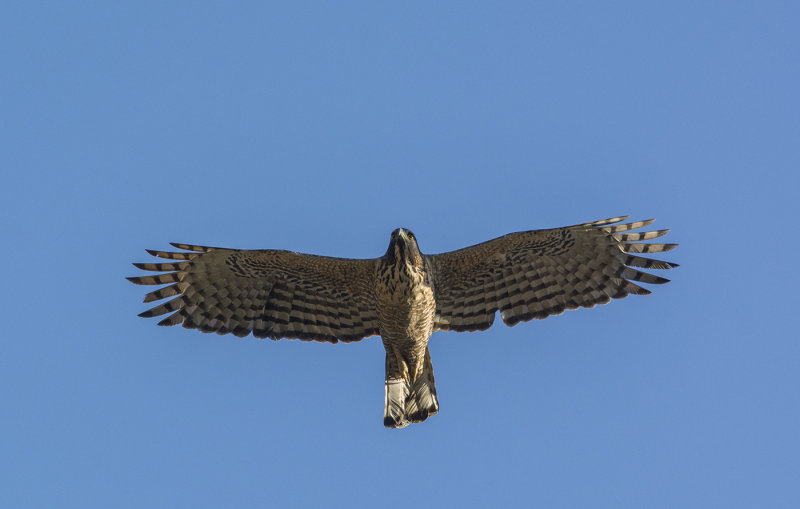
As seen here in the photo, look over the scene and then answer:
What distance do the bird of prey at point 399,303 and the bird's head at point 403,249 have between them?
0.24m

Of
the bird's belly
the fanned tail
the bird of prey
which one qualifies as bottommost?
the fanned tail

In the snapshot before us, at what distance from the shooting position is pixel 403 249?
11.7 m

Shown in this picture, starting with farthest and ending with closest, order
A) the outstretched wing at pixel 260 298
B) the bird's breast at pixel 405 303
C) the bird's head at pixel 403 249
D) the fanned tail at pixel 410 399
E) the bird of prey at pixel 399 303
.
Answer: the outstretched wing at pixel 260 298 < the fanned tail at pixel 410 399 < the bird of prey at pixel 399 303 < the bird's breast at pixel 405 303 < the bird's head at pixel 403 249

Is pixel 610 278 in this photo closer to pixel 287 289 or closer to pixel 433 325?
pixel 433 325

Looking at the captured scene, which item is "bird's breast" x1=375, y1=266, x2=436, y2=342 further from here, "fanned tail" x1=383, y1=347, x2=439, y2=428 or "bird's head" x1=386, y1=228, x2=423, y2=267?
"fanned tail" x1=383, y1=347, x2=439, y2=428

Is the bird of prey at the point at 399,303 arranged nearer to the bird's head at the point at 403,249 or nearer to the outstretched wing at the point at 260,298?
the outstretched wing at the point at 260,298

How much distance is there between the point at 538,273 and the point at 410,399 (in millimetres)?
2245

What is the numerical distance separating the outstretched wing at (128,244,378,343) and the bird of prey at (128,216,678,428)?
0.01 meters

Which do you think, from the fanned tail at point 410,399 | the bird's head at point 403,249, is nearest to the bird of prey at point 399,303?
the fanned tail at point 410,399

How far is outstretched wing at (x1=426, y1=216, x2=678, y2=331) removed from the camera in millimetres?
12383

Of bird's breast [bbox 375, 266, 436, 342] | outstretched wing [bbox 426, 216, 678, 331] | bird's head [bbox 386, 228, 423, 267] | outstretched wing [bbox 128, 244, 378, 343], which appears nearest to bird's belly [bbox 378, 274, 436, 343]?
bird's breast [bbox 375, 266, 436, 342]

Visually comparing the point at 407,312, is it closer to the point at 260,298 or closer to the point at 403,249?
the point at 403,249

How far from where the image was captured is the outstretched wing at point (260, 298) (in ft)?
41.9

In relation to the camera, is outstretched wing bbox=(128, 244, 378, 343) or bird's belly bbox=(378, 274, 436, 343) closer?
bird's belly bbox=(378, 274, 436, 343)
